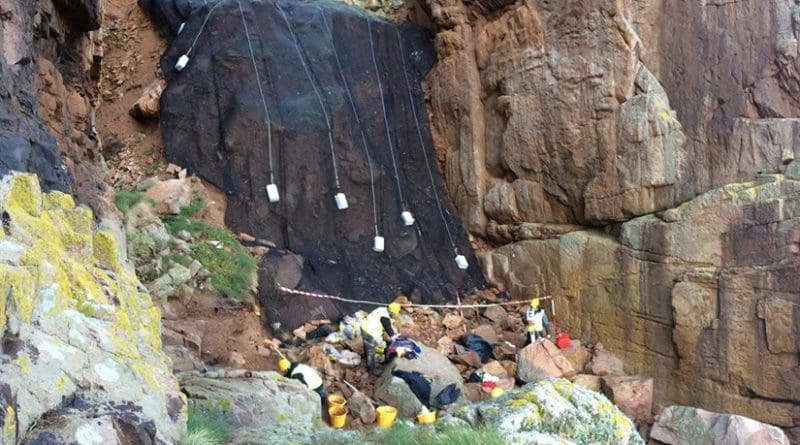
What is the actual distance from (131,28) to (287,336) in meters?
6.54

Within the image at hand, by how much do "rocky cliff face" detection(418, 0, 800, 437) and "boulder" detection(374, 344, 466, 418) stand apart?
7.88ft

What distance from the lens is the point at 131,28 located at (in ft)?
33.9

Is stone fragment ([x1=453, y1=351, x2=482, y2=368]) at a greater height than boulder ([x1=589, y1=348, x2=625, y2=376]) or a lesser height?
greater

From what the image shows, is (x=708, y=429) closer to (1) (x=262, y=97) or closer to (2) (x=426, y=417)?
(2) (x=426, y=417)

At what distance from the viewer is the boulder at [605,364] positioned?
7.78 m

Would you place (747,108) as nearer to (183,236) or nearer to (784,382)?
(784,382)

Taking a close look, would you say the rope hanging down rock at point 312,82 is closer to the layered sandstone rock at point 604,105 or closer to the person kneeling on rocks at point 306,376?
the layered sandstone rock at point 604,105

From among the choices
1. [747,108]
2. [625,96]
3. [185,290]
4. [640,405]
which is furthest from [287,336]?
[747,108]

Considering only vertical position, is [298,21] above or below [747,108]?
above

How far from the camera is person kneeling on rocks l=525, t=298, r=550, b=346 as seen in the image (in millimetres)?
8305

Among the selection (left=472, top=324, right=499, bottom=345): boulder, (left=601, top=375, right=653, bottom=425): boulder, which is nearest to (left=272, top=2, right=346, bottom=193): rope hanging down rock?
(left=472, top=324, right=499, bottom=345): boulder

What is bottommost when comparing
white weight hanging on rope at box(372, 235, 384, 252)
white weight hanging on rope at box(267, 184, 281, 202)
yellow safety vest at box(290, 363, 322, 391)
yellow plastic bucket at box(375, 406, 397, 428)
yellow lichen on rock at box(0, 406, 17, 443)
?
yellow plastic bucket at box(375, 406, 397, 428)

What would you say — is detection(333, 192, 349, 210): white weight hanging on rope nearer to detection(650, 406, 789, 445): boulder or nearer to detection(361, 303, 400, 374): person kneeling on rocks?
detection(361, 303, 400, 374): person kneeling on rocks

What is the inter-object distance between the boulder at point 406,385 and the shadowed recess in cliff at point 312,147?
149 centimetres
